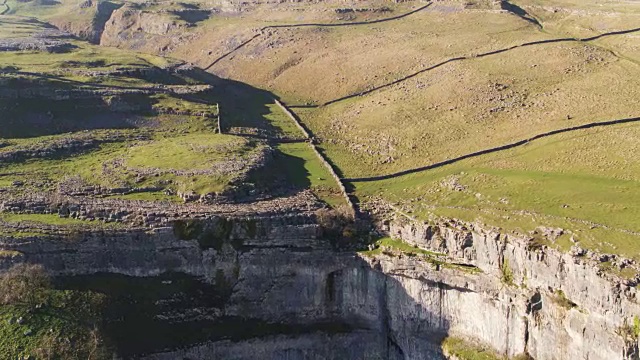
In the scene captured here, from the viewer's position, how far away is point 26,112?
70.8 meters

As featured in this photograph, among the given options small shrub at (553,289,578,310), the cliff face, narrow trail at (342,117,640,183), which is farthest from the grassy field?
small shrub at (553,289,578,310)

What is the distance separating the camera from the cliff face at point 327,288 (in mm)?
44969

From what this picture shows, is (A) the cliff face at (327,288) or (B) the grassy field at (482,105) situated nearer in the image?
(A) the cliff face at (327,288)

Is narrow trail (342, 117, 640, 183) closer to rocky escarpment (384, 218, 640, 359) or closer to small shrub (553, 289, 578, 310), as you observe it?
rocky escarpment (384, 218, 640, 359)

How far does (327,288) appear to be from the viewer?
171ft

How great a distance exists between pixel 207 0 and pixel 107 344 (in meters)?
124

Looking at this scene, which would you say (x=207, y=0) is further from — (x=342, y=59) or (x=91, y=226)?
(x=91, y=226)

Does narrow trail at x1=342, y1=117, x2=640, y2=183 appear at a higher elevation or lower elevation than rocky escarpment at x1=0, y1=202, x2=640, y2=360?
higher

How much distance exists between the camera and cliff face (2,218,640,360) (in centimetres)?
4497

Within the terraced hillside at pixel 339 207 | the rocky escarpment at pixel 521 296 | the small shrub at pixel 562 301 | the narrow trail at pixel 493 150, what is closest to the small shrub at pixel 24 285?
the terraced hillside at pixel 339 207

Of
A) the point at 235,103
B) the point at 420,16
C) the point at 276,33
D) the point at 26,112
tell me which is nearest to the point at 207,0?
the point at 276,33

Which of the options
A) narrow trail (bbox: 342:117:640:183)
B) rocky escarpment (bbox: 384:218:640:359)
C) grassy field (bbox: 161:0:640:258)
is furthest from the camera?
narrow trail (bbox: 342:117:640:183)

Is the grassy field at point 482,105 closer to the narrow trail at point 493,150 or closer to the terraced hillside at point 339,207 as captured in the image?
the terraced hillside at point 339,207

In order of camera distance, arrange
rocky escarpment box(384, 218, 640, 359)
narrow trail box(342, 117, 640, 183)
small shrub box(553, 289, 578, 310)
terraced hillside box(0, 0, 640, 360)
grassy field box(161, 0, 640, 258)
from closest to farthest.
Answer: rocky escarpment box(384, 218, 640, 359)
small shrub box(553, 289, 578, 310)
terraced hillside box(0, 0, 640, 360)
grassy field box(161, 0, 640, 258)
narrow trail box(342, 117, 640, 183)
